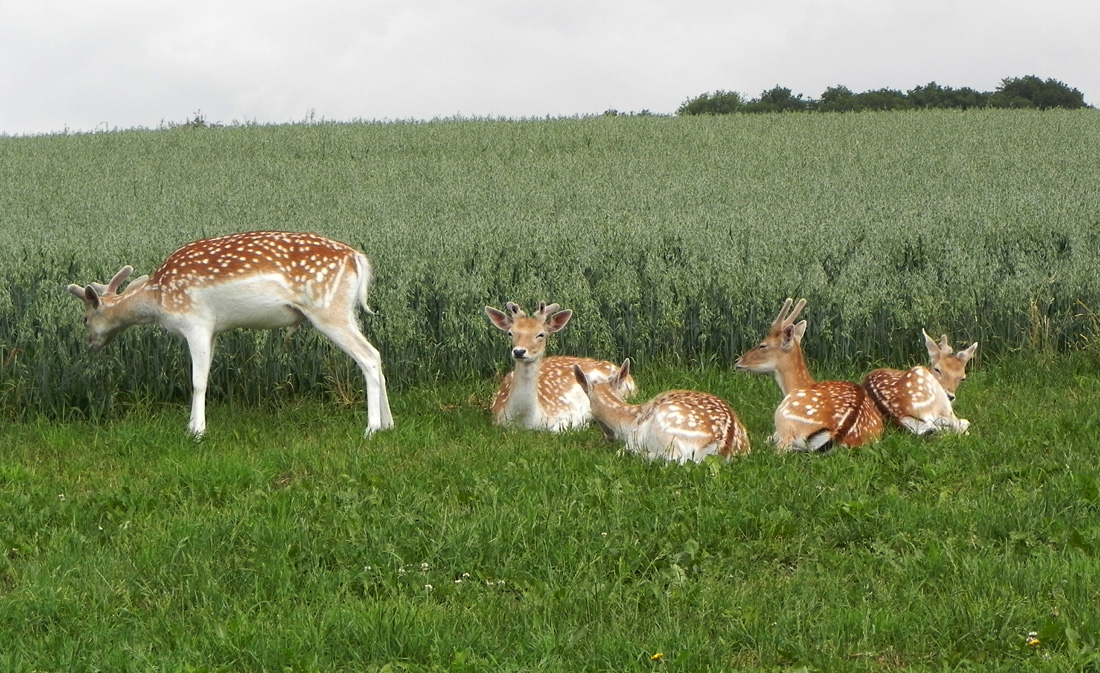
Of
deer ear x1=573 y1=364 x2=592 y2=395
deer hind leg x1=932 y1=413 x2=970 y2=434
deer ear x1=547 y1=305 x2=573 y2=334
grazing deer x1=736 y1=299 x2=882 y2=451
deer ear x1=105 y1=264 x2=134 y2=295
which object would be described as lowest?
deer hind leg x1=932 y1=413 x2=970 y2=434

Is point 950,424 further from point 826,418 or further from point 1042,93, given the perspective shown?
point 1042,93

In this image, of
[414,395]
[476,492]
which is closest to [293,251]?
[414,395]

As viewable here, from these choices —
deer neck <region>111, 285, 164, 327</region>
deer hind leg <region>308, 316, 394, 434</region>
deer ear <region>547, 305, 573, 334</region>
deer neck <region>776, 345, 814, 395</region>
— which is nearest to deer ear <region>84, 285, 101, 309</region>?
deer neck <region>111, 285, 164, 327</region>

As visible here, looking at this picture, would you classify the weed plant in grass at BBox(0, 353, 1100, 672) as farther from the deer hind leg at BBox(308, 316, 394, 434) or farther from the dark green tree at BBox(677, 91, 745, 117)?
the dark green tree at BBox(677, 91, 745, 117)

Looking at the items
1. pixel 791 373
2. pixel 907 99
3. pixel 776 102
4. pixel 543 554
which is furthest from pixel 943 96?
pixel 543 554

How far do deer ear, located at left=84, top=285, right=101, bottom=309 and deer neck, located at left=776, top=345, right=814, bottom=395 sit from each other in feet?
17.9

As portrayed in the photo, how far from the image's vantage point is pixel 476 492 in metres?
8.14

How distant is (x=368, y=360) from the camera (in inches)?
407

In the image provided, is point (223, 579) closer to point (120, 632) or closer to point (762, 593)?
point (120, 632)

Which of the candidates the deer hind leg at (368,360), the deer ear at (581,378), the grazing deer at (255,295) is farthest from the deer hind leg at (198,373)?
the deer ear at (581,378)

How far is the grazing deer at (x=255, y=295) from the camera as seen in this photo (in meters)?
10.2

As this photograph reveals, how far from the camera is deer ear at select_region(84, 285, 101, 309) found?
34.8ft

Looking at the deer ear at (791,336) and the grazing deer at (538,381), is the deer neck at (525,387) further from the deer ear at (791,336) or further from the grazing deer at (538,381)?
the deer ear at (791,336)

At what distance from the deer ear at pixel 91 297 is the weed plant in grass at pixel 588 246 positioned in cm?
67
